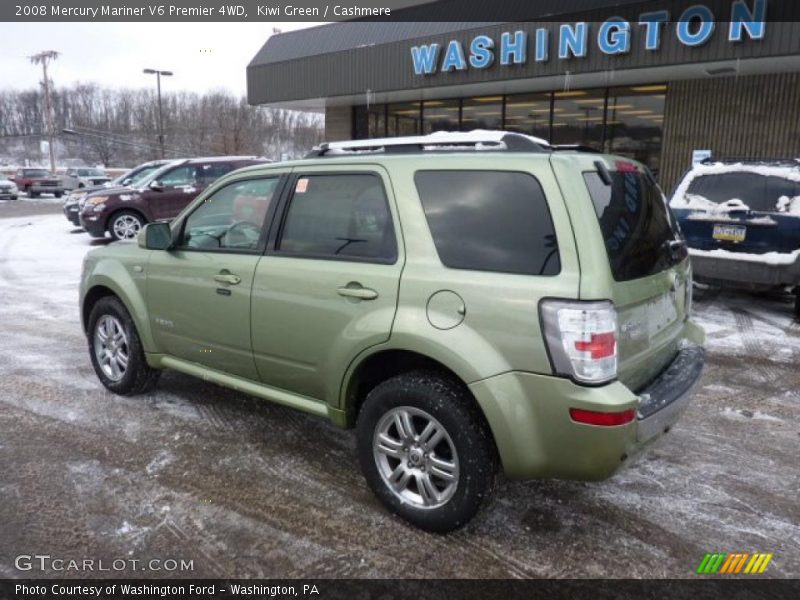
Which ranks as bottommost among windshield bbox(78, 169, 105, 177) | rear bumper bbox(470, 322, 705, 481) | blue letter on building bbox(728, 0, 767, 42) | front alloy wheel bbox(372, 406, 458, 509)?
front alloy wheel bbox(372, 406, 458, 509)

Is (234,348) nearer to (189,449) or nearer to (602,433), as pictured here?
(189,449)

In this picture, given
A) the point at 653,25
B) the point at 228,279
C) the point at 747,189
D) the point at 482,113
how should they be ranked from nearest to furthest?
the point at 228,279, the point at 747,189, the point at 653,25, the point at 482,113

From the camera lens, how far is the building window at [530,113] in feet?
49.6

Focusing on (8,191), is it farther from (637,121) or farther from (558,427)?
(558,427)

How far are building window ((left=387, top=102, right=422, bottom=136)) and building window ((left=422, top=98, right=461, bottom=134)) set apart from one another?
0.23 meters

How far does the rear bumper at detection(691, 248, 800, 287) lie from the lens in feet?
22.4

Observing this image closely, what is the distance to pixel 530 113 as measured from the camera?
1542 centimetres

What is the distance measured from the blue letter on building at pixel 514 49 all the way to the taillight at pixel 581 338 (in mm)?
11232

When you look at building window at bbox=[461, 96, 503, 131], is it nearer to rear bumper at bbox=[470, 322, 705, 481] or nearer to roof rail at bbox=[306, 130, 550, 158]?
roof rail at bbox=[306, 130, 550, 158]

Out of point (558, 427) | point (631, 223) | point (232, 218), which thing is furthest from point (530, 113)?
point (558, 427)

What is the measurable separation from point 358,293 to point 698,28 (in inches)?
396

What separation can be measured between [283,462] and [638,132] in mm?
12601

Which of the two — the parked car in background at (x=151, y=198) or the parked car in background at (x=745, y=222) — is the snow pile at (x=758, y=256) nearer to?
the parked car in background at (x=745, y=222)

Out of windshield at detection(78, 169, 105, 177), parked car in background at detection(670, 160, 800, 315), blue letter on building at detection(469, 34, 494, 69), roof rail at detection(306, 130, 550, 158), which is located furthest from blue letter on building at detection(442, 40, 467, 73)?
windshield at detection(78, 169, 105, 177)
